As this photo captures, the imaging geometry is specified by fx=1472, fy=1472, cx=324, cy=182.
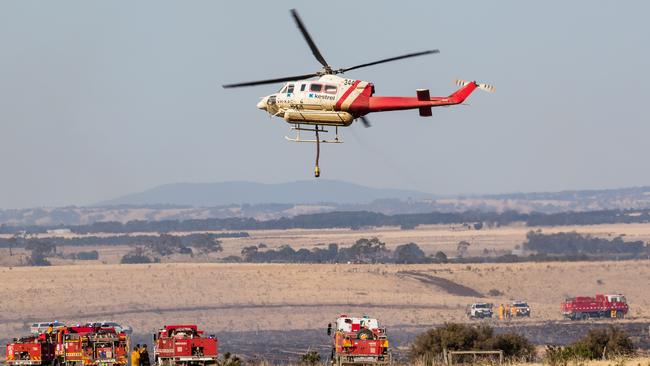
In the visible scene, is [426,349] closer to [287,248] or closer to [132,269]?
[132,269]

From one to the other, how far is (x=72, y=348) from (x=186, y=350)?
4.13 metres

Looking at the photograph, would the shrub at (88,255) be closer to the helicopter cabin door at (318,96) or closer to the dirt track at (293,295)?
the dirt track at (293,295)

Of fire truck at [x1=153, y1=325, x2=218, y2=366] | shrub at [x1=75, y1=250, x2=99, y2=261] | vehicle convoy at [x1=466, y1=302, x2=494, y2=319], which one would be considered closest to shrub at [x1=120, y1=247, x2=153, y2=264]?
shrub at [x1=75, y1=250, x2=99, y2=261]

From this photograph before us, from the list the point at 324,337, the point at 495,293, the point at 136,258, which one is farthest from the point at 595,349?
the point at 136,258

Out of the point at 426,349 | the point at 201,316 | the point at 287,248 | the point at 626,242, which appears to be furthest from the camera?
the point at 287,248

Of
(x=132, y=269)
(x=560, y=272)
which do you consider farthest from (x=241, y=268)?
(x=560, y=272)

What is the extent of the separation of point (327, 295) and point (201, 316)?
15.3m

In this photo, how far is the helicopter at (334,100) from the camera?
4697 centimetres

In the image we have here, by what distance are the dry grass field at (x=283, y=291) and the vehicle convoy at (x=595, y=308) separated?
175 centimetres

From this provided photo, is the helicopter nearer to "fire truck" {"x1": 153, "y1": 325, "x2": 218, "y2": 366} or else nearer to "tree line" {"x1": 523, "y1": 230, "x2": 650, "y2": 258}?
"fire truck" {"x1": 153, "y1": 325, "x2": 218, "y2": 366}

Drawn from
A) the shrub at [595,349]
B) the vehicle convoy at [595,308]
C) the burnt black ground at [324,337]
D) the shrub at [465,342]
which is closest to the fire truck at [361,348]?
the shrub at [595,349]

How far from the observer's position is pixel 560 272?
133000 millimetres

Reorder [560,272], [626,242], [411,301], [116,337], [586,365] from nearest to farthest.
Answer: [586,365] < [116,337] < [411,301] < [560,272] < [626,242]

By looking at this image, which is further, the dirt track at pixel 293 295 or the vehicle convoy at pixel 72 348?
the dirt track at pixel 293 295
